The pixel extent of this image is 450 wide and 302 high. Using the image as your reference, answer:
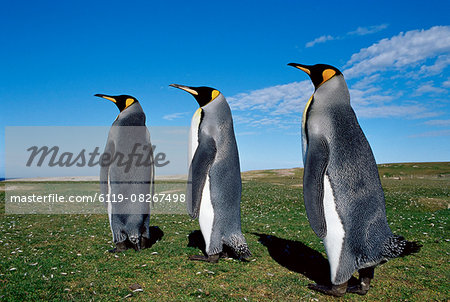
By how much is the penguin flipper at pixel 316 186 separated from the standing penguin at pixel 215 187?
1525 mm

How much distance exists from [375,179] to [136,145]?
13.1 feet

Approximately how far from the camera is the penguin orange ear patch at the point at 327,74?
14.5 feet

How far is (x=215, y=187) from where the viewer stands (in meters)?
5.05

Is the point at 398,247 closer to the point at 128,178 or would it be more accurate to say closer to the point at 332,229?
the point at 332,229

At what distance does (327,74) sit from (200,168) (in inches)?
93.8

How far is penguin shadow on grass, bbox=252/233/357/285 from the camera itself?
4844 mm

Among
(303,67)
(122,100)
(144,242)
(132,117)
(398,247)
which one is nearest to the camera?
(398,247)

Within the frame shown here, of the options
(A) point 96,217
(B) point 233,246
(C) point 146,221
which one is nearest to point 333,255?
(B) point 233,246

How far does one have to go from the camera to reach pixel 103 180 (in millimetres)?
5941

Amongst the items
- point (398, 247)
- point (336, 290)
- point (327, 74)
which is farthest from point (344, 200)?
point (327, 74)

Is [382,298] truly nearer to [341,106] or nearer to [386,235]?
[386,235]

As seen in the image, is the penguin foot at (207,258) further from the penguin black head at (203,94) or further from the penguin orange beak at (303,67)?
the penguin orange beak at (303,67)

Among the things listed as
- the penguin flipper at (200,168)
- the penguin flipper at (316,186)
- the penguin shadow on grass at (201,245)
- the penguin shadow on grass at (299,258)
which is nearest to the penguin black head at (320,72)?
the penguin flipper at (316,186)

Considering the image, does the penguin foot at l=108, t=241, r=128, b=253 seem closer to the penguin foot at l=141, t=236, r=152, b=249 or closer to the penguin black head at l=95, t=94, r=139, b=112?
the penguin foot at l=141, t=236, r=152, b=249
